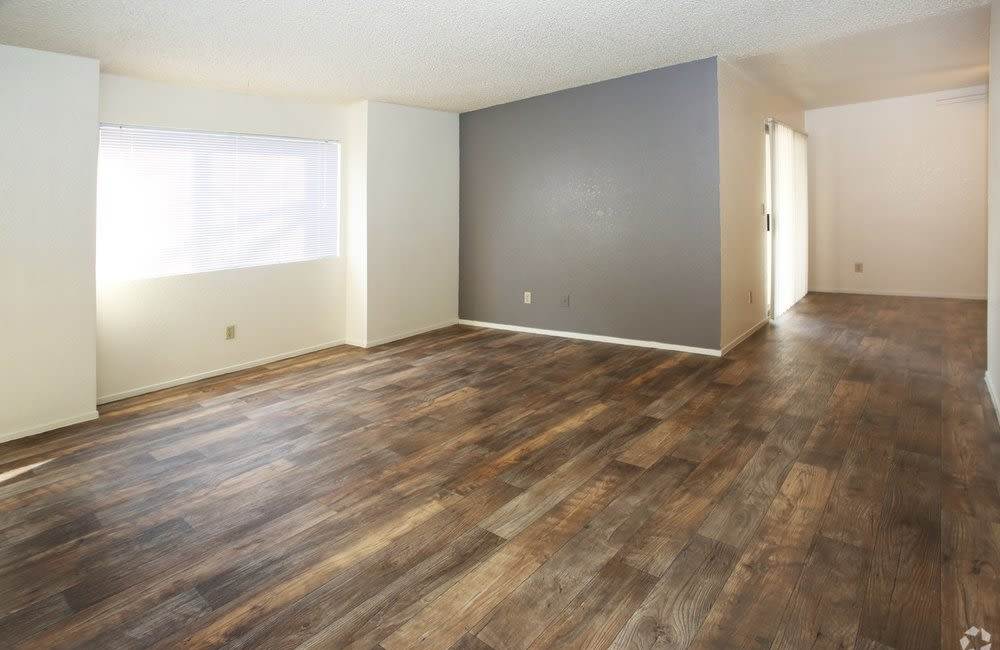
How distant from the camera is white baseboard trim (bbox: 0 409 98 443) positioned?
3270 millimetres

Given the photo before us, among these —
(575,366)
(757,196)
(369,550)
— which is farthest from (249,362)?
(757,196)

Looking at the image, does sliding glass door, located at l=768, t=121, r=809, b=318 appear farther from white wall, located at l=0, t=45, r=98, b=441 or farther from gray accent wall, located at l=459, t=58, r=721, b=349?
white wall, located at l=0, t=45, r=98, b=441

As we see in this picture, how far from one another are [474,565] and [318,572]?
0.52 metres

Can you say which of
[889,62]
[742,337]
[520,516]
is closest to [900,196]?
[889,62]

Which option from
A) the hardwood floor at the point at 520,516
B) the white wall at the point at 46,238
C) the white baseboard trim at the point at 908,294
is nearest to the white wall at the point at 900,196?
the white baseboard trim at the point at 908,294

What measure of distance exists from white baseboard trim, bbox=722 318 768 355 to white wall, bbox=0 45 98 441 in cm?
469

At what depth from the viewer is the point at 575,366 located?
4.59 m

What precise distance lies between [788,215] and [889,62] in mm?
1865

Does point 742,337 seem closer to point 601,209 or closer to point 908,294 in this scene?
point 601,209

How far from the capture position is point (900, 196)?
732cm

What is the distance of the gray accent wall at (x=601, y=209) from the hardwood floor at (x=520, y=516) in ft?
3.66

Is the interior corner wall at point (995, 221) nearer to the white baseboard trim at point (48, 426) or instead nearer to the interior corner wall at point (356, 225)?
the interior corner wall at point (356, 225)

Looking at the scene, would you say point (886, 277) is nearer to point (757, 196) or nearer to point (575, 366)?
point (757, 196)

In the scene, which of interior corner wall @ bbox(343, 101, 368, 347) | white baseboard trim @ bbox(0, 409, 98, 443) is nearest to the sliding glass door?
interior corner wall @ bbox(343, 101, 368, 347)
